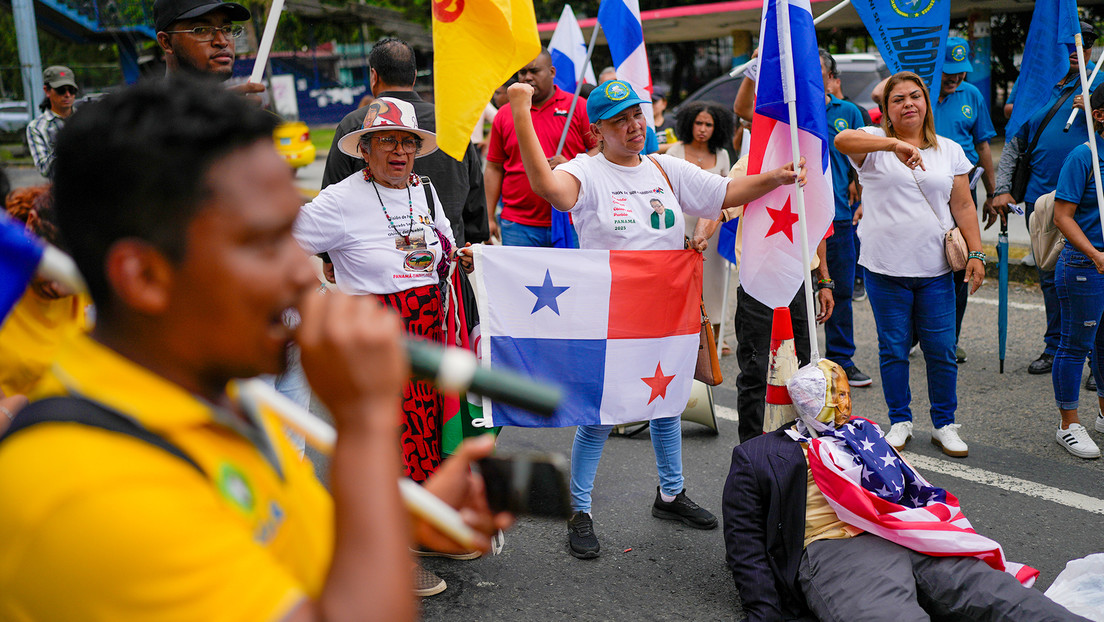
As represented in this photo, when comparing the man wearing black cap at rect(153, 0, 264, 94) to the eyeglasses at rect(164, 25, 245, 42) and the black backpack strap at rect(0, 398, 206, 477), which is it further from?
the black backpack strap at rect(0, 398, 206, 477)

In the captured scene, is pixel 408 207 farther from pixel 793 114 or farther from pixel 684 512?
pixel 684 512

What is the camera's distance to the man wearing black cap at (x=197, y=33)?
3.52 meters

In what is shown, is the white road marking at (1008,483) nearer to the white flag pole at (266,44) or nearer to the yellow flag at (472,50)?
the yellow flag at (472,50)

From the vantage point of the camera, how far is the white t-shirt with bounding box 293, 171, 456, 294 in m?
3.52

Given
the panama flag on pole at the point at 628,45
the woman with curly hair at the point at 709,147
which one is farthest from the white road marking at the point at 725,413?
the panama flag on pole at the point at 628,45

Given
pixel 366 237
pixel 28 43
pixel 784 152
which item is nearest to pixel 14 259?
pixel 366 237

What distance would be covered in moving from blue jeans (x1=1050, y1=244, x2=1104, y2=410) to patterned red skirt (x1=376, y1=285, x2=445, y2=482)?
128 inches

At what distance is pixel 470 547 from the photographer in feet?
3.96

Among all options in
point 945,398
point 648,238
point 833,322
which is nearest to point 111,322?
point 648,238

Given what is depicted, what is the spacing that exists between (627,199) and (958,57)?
3082 millimetres

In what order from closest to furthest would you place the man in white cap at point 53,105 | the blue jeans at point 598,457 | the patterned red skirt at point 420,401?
the patterned red skirt at point 420,401 → the blue jeans at point 598,457 → the man in white cap at point 53,105

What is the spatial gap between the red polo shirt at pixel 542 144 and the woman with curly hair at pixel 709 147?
0.73 m

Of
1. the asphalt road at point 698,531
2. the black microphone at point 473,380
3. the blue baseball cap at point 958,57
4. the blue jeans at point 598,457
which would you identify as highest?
the blue baseball cap at point 958,57

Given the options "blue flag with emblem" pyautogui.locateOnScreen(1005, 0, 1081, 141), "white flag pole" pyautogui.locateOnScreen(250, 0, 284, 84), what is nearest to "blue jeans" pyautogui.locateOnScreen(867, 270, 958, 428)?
"blue flag with emblem" pyautogui.locateOnScreen(1005, 0, 1081, 141)
